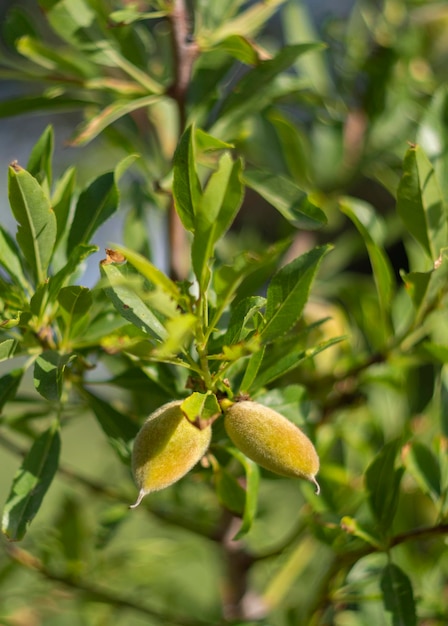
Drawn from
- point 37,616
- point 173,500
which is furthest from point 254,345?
point 37,616

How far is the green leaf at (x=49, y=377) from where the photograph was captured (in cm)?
55

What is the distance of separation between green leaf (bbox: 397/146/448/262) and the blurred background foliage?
0.07ft

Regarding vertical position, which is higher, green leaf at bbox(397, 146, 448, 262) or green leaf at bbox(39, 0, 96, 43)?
green leaf at bbox(39, 0, 96, 43)

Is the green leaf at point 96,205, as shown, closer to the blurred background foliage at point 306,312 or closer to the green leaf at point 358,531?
the blurred background foliage at point 306,312

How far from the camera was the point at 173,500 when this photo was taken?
1.07m

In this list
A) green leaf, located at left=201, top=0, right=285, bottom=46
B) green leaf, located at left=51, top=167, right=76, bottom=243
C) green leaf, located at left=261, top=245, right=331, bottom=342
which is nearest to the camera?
green leaf, located at left=261, top=245, right=331, bottom=342

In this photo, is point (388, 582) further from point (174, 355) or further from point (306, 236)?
point (306, 236)

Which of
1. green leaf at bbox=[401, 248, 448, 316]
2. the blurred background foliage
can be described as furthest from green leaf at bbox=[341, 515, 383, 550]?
green leaf at bbox=[401, 248, 448, 316]

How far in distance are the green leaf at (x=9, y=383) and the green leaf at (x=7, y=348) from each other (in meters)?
0.05

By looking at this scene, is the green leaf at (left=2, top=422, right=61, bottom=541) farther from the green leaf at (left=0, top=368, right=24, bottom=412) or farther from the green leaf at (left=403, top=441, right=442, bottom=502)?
the green leaf at (left=403, top=441, right=442, bottom=502)

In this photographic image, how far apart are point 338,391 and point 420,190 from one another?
1.08ft

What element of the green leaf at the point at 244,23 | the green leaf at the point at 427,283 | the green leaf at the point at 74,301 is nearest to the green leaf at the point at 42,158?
the green leaf at the point at 74,301

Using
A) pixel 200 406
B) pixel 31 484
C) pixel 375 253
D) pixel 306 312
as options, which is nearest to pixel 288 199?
pixel 375 253

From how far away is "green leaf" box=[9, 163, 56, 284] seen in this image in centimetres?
56
